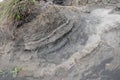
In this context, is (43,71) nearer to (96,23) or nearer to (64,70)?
(64,70)

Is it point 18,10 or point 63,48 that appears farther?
point 18,10

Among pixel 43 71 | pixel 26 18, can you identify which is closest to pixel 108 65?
pixel 43 71

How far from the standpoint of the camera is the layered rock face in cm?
402

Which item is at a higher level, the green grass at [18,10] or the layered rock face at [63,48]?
the green grass at [18,10]

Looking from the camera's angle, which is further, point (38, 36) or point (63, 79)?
point (38, 36)

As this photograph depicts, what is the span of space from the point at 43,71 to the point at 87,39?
2.90 feet

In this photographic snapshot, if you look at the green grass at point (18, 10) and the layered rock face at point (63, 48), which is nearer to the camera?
the layered rock face at point (63, 48)

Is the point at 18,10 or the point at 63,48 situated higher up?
the point at 18,10

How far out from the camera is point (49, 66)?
4.16 meters

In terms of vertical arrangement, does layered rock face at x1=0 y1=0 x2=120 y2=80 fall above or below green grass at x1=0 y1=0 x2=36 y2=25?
below

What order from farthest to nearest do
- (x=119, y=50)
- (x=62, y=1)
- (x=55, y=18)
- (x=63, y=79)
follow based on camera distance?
(x=62, y=1)
(x=55, y=18)
(x=119, y=50)
(x=63, y=79)

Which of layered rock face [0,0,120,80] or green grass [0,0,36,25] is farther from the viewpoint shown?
green grass [0,0,36,25]

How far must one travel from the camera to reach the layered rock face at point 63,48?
4016 mm

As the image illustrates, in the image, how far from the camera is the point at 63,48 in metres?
4.36
